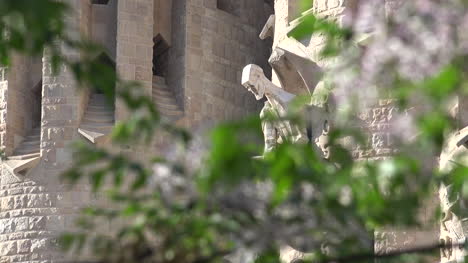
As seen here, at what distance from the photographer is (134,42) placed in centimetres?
2609

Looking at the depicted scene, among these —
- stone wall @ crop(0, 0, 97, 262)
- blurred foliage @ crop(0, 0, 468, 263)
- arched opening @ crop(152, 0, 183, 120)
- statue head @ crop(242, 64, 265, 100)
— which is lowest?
blurred foliage @ crop(0, 0, 468, 263)

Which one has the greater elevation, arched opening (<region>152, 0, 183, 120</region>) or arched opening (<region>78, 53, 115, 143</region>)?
arched opening (<region>152, 0, 183, 120</region>)

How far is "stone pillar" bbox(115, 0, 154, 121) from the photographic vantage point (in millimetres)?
25969

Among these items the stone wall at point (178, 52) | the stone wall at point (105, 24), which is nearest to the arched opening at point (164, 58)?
the stone wall at point (178, 52)

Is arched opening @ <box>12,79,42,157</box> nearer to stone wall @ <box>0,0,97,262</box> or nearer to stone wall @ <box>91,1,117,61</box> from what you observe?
stone wall @ <box>0,0,97,262</box>

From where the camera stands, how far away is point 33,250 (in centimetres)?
2523

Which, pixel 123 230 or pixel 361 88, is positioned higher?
pixel 361 88

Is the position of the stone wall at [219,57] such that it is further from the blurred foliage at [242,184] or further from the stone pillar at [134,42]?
the blurred foliage at [242,184]

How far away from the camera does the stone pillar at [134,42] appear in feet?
85.2

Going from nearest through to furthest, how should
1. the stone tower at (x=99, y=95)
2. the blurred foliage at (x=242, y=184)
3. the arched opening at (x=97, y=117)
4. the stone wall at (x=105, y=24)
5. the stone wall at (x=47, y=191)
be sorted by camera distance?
the blurred foliage at (x=242, y=184) → the stone wall at (x=47, y=191) → the stone tower at (x=99, y=95) → the arched opening at (x=97, y=117) → the stone wall at (x=105, y=24)

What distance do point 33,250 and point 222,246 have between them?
1661 centimetres

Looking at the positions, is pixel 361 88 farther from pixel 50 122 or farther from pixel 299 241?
pixel 50 122

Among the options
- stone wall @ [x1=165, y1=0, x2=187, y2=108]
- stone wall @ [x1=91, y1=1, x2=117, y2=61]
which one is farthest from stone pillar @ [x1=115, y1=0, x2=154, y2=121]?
stone wall @ [x1=165, y1=0, x2=187, y2=108]

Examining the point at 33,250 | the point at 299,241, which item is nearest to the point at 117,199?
the point at 299,241
